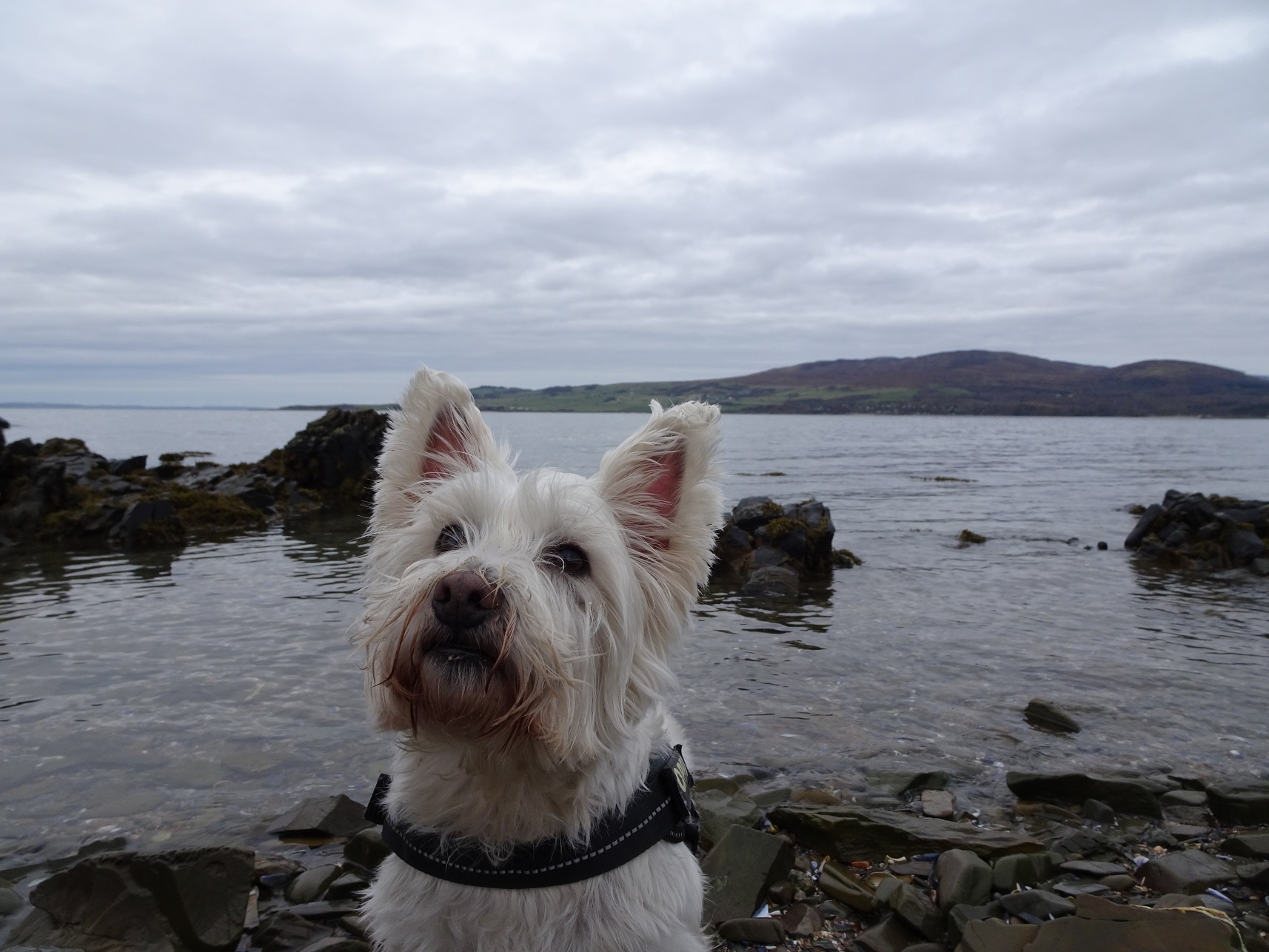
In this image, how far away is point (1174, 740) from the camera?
330 inches

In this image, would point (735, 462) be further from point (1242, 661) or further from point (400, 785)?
point (400, 785)

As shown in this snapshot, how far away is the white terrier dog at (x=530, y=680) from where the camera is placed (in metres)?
2.93

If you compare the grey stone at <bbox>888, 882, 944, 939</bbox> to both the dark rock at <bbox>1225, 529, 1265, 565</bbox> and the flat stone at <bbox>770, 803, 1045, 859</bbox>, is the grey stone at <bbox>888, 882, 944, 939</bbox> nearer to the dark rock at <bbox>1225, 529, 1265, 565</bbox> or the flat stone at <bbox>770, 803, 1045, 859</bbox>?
the flat stone at <bbox>770, 803, 1045, 859</bbox>

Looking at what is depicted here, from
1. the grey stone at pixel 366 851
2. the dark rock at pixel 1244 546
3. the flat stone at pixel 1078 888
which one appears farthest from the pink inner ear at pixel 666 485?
the dark rock at pixel 1244 546

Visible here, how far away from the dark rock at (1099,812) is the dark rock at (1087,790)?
118mm

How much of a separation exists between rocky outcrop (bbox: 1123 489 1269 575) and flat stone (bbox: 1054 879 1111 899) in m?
16.7

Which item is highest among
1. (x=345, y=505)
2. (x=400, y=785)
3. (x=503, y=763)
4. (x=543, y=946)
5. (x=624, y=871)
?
(x=503, y=763)

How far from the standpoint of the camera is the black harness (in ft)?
11.0

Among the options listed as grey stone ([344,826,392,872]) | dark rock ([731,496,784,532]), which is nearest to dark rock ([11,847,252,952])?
grey stone ([344,826,392,872])

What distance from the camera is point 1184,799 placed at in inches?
266

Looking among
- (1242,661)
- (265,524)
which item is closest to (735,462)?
(265,524)

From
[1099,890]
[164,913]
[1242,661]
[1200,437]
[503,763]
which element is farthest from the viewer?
[1200,437]

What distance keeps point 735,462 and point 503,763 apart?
46.0 metres

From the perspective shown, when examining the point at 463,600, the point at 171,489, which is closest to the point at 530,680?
the point at 463,600
